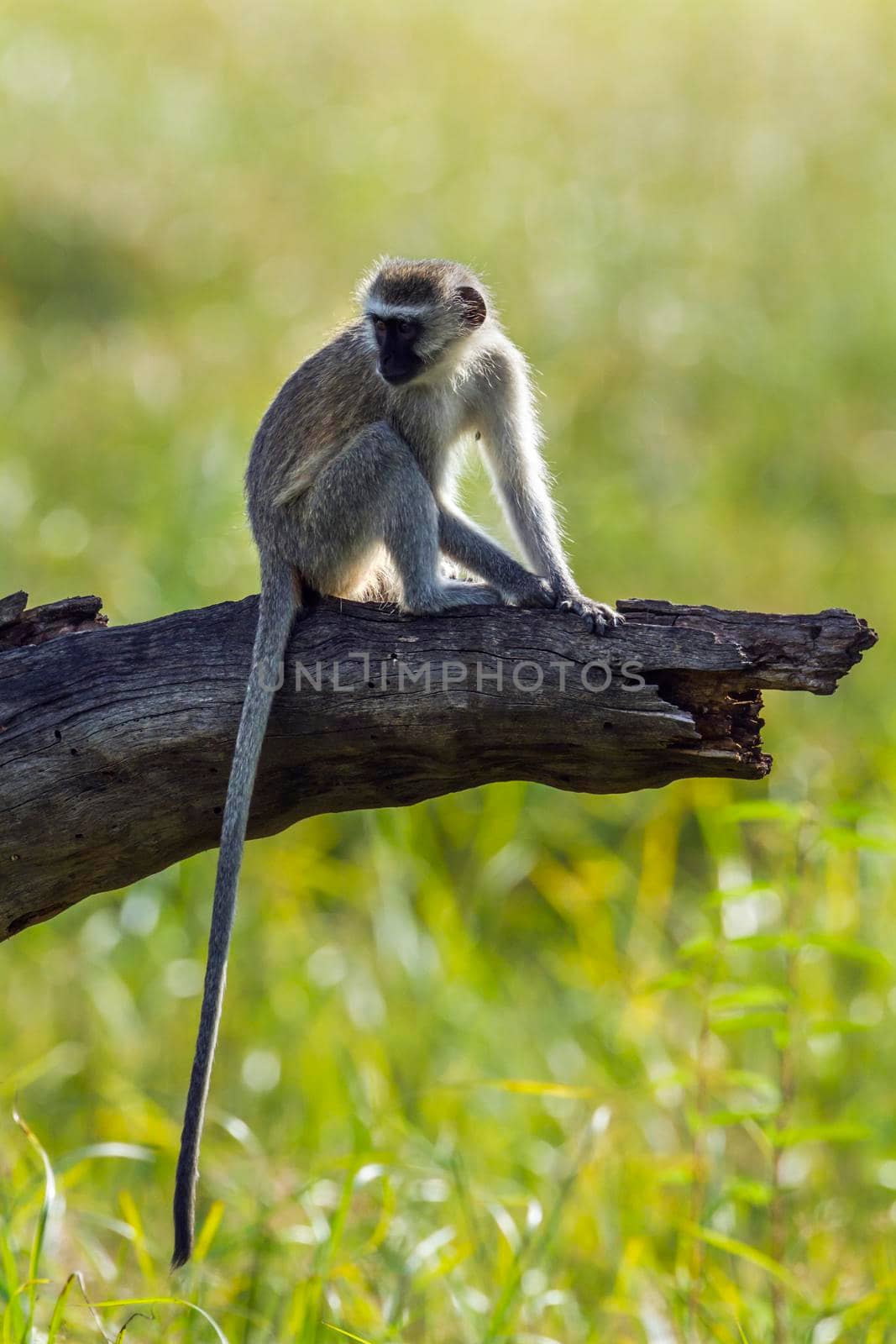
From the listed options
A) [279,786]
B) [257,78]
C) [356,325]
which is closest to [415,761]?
[279,786]

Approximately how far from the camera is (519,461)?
506 cm

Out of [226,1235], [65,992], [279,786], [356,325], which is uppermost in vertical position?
[356,325]

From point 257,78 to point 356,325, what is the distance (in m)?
13.3

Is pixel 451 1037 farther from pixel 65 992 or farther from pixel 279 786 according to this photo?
pixel 279 786

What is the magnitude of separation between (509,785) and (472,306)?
413 cm

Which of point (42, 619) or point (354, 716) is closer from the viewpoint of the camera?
point (354, 716)

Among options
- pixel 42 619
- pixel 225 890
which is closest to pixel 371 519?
pixel 42 619

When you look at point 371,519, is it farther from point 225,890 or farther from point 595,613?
point 225,890

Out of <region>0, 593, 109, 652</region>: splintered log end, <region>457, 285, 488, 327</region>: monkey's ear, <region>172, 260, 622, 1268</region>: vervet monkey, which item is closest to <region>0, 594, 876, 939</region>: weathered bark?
<region>0, 593, 109, 652</region>: splintered log end

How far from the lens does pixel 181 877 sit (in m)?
7.80

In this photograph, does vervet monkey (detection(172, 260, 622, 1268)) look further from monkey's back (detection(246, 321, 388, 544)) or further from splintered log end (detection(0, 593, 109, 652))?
splintered log end (detection(0, 593, 109, 652))

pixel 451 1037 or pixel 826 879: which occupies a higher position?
pixel 826 879

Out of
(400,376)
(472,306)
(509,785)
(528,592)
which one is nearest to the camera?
(528,592)

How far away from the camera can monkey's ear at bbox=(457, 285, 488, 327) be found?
495 centimetres
